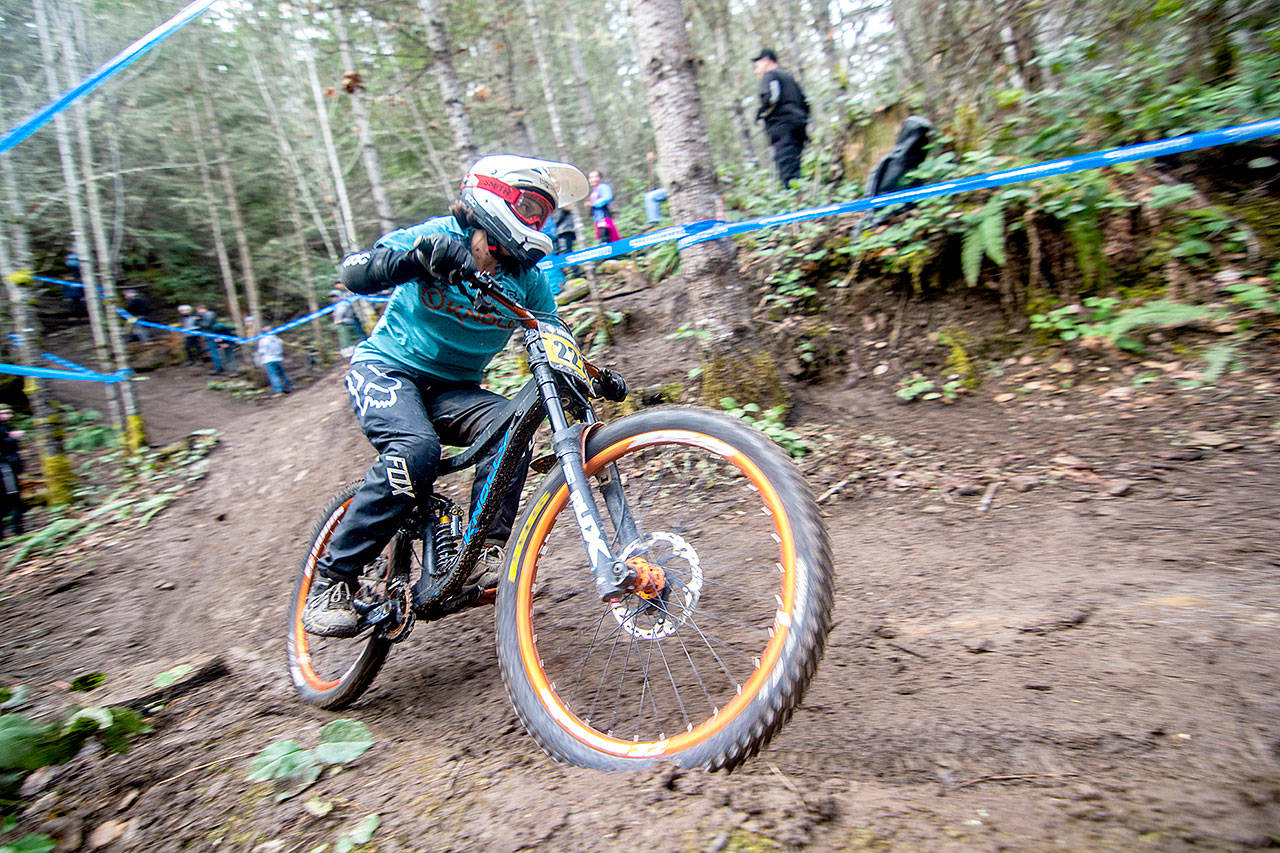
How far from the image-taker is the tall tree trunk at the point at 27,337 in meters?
9.07

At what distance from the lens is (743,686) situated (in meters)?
1.84

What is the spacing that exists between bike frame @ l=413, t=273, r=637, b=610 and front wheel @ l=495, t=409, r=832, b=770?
0.16 feet

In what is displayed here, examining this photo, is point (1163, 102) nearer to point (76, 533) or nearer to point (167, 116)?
point (76, 533)

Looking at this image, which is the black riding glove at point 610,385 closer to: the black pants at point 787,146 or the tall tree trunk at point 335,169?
the black pants at point 787,146

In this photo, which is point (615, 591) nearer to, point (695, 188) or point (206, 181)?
point (695, 188)

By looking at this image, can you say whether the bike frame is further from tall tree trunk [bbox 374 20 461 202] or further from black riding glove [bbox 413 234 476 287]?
tall tree trunk [bbox 374 20 461 202]

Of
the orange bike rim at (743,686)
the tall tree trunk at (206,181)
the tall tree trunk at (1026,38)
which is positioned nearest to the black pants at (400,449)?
the orange bike rim at (743,686)

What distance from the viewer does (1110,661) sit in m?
2.12

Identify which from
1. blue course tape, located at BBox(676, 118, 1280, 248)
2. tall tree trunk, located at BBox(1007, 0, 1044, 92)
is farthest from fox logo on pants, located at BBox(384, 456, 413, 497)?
tall tree trunk, located at BBox(1007, 0, 1044, 92)

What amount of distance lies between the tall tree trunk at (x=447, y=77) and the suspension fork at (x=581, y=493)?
753 centimetres

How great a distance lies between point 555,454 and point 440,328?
1.13 metres

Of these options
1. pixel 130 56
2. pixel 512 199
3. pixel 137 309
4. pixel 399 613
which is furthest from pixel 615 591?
pixel 137 309

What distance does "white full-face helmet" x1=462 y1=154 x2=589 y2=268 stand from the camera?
2.56 metres

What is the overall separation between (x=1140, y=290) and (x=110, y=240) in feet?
93.4
